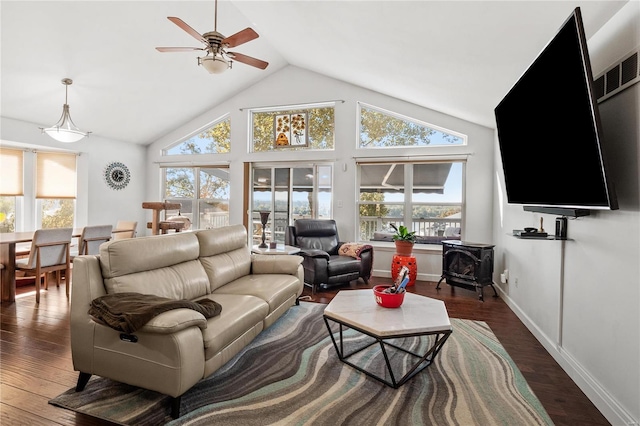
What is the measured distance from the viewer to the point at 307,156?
18.5 ft

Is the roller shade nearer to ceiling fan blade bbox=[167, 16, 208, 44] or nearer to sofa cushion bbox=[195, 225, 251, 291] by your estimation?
sofa cushion bbox=[195, 225, 251, 291]

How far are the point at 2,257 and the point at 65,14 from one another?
9.06 feet

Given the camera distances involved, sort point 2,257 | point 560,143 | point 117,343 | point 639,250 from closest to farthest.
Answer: point 639,250
point 117,343
point 560,143
point 2,257

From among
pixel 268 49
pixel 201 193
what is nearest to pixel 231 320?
pixel 268 49

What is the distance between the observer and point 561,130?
1953 mm

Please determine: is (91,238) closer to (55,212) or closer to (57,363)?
(55,212)

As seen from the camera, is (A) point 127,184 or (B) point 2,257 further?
(A) point 127,184

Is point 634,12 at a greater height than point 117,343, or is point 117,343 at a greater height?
point 634,12

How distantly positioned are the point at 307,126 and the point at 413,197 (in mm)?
2190

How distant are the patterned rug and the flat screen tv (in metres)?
1.24

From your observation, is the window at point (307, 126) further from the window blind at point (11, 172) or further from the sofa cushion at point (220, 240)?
the window blind at point (11, 172)

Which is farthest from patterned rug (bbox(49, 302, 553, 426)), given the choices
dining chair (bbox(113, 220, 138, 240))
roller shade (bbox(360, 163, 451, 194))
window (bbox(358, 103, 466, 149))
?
dining chair (bbox(113, 220, 138, 240))

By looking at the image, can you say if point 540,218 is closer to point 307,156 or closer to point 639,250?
point 639,250

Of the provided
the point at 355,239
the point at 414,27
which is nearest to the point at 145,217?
the point at 355,239
